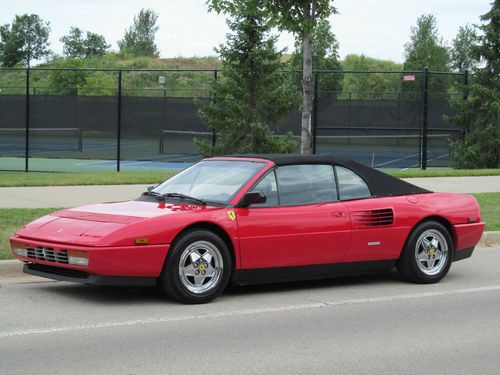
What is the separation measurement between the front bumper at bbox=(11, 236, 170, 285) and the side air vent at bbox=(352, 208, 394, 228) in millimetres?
2102

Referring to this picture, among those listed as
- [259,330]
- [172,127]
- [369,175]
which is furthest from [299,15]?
[172,127]

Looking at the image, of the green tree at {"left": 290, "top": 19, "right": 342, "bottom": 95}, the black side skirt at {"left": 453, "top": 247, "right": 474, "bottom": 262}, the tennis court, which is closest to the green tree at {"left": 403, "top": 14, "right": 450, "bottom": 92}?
the green tree at {"left": 290, "top": 19, "right": 342, "bottom": 95}

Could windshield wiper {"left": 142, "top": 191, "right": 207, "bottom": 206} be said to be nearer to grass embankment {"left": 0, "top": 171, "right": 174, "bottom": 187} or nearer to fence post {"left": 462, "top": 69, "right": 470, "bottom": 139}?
grass embankment {"left": 0, "top": 171, "right": 174, "bottom": 187}

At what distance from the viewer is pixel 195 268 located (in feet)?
23.6

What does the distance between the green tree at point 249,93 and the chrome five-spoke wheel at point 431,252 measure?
38.6 feet

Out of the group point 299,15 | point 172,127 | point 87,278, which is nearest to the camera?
point 87,278

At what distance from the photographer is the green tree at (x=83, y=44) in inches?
3787

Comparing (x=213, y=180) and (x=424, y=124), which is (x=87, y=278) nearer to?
(x=213, y=180)

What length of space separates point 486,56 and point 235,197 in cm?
2028

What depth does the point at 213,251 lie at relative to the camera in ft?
23.8

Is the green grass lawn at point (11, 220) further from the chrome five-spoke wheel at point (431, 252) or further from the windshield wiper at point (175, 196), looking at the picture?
the chrome five-spoke wheel at point (431, 252)

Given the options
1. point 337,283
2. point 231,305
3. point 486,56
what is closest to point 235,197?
point 231,305

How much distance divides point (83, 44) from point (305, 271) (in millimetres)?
94063

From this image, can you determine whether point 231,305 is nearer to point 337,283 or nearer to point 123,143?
point 337,283
